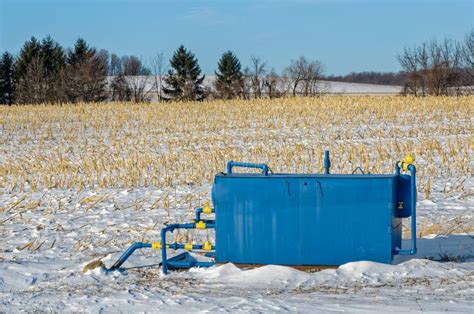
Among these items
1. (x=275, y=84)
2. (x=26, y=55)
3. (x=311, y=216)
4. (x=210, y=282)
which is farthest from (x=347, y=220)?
(x=26, y=55)

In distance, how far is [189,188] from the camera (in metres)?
13.8

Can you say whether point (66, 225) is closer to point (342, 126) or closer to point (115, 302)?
point (115, 302)

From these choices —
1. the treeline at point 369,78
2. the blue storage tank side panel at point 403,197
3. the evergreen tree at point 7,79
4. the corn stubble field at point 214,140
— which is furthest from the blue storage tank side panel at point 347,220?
the treeline at point 369,78

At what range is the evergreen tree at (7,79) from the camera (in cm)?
6756

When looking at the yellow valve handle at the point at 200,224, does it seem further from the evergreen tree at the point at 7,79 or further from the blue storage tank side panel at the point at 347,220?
the evergreen tree at the point at 7,79

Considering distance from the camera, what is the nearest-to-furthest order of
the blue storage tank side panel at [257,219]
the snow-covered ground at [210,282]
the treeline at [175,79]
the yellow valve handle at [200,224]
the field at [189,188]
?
the snow-covered ground at [210,282] < the field at [189,188] < the blue storage tank side panel at [257,219] < the yellow valve handle at [200,224] < the treeline at [175,79]

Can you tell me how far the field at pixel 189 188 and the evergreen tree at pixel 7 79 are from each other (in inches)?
1457

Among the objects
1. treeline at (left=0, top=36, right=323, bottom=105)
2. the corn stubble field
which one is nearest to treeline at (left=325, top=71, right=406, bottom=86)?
treeline at (left=0, top=36, right=323, bottom=105)

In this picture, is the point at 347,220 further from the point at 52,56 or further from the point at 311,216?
the point at 52,56

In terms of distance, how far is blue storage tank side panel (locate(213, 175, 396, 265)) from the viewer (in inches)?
291

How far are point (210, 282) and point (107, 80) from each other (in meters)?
65.9

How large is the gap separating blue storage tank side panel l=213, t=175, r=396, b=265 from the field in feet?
0.71

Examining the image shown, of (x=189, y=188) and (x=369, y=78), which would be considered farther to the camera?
(x=369, y=78)

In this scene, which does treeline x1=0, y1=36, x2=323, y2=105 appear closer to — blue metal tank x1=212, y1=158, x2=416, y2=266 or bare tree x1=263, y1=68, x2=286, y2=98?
bare tree x1=263, y1=68, x2=286, y2=98
